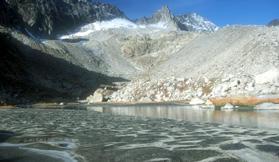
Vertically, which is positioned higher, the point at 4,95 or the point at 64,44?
the point at 64,44

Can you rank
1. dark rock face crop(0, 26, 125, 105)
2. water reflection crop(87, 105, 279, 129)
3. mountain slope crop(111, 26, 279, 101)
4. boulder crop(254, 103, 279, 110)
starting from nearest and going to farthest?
water reflection crop(87, 105, 279, 129)
boulder crop(254, 103, 279, 110)
mountain slope crop(111, 26, 279, 101)
dark rock face crop(0, 26, 125, 105)

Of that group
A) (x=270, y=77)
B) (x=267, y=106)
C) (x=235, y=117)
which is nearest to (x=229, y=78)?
Answer: (x=270, y=77)

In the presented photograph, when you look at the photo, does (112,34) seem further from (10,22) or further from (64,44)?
(10,22)

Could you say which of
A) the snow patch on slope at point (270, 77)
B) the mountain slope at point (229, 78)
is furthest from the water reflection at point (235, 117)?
the snow patch on slope at point (270, 77)

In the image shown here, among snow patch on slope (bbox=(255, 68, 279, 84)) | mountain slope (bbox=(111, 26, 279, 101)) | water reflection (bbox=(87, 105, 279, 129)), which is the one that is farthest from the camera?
mountain slope (bbox=(111, 26, 279, 101))

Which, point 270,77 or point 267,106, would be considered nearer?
point 267,106

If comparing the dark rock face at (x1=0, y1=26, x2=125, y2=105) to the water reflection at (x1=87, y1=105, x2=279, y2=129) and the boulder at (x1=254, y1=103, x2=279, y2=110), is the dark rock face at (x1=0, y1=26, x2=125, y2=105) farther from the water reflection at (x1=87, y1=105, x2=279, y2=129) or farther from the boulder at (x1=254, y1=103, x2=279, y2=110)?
the boulder at (x1=254, y1=103, x2=279, y2=110)

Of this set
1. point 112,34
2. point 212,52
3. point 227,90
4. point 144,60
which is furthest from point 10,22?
point 227,90

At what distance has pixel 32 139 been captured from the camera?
7.82 m

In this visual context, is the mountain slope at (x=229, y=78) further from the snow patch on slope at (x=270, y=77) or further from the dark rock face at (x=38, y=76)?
the dark rock face at (x=38, y=76)

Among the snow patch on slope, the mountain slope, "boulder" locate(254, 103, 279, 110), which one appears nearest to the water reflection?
"boulder" locate(254, 103, 279, 110)

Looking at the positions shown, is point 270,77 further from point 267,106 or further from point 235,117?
point 235,117

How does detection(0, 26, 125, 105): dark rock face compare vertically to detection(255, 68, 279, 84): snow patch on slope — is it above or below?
above

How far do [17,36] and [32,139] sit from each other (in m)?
116
